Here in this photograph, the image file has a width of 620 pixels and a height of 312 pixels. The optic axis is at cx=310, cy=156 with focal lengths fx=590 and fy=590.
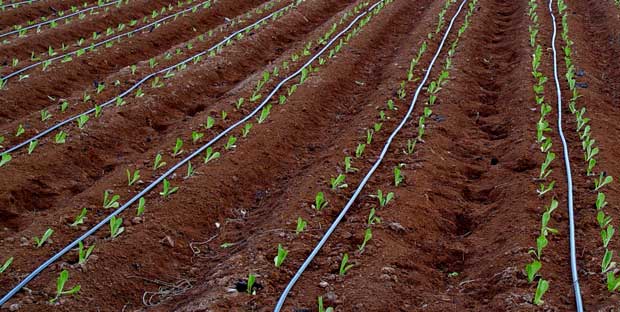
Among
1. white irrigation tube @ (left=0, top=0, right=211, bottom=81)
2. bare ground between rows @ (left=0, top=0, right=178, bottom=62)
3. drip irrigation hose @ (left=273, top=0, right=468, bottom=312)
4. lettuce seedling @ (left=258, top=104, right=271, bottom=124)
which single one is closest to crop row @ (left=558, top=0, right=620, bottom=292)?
drip irrigation hose @ (left=273, top=0, right=468, bottom=312)

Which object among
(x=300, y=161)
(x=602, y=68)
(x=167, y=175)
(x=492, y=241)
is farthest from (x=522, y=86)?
(x=167, y=175)

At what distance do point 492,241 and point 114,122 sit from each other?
401 centimetres

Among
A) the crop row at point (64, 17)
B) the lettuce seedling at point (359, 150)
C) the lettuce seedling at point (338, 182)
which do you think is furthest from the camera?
the crop row at point (64, 17)

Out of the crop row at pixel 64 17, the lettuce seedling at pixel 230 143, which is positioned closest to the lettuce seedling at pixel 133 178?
the lettuce seedling at pixel 230 143

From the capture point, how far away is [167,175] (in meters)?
5.05

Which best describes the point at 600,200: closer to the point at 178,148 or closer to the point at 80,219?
the point at 178,148

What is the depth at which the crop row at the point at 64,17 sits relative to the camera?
31.2 feet

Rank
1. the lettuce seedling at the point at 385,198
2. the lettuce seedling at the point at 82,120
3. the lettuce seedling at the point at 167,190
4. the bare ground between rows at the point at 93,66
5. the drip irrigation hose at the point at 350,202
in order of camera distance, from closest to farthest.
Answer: the drip irrigation hose at the point at 350,202, the lettuce seedling at the point at 385,198, the lettuce seedling at the point at 167,190, the lettuce seedling at the point at 82,120, the bare ground between rows at the point at 93,66

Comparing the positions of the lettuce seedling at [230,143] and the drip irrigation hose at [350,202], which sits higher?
the lettuce seedling at [230,143]

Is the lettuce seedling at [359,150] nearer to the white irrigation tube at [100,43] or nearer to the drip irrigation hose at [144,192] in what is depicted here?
the drip irrigation hose at [144,192]

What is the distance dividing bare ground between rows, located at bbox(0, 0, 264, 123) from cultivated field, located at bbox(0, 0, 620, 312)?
39 millimetres

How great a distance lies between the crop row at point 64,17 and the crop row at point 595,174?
26.1 feet

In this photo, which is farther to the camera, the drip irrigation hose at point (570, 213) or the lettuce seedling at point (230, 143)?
the lettuce seedling at point (230, 143)

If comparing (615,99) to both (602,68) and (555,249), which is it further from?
(555,249)
